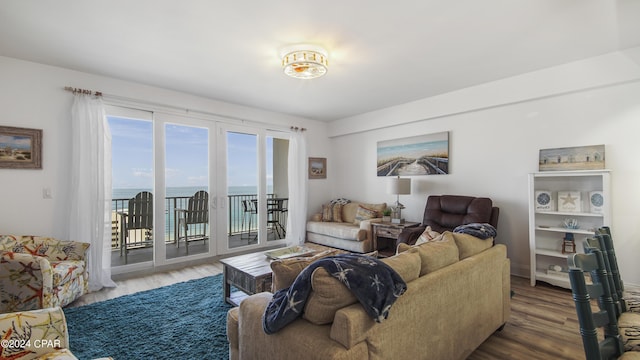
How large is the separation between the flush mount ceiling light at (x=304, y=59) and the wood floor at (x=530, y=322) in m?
2.48

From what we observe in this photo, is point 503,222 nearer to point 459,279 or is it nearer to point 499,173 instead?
point 499,173

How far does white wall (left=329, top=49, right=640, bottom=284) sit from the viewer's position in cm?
317

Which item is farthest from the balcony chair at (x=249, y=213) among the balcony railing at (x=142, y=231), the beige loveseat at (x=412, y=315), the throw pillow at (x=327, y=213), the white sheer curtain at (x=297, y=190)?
the beige loveseat at (x=412, y=315)

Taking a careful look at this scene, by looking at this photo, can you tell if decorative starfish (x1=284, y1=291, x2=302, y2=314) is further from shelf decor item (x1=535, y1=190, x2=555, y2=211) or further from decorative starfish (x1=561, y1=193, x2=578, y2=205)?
decorative starfish (x1=561, y1=193, x2=578, y2=205)

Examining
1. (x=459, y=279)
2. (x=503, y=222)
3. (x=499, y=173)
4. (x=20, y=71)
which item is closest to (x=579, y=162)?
(x=499, y=173)

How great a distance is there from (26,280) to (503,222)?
5301mm

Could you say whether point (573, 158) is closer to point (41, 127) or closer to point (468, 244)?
point (468, 244)

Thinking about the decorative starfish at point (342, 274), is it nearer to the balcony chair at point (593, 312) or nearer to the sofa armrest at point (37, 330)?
the balcony chair at point (593, 312)

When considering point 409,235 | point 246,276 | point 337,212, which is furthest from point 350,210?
point 246,276

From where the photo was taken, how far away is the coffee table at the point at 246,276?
2684 mm

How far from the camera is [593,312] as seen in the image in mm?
1191

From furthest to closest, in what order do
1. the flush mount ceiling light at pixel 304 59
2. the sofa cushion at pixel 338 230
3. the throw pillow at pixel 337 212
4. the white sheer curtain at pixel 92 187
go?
the throw pillow at pixel 337 212 → the sofa cushion at pixel 338 230 → the white sheer curtain at pixel 92 187 → the flush mount ceiling light at pixel 304 59

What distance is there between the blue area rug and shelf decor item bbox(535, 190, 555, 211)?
3772mm

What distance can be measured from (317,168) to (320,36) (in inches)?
150
